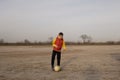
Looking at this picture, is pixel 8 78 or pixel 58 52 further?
pixel 58 52

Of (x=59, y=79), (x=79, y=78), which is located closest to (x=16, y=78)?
(x=59, y=79)

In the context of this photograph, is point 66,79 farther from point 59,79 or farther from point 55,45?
point 55,45

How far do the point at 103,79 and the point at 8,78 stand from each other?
12.9 ft

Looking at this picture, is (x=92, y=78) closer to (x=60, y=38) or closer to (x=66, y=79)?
(x=66, y=79)

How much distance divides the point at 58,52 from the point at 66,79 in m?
3.25

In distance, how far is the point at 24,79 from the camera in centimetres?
1026

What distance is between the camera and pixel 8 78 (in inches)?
415

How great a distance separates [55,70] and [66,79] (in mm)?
2671

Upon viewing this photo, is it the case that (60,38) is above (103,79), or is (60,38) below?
above

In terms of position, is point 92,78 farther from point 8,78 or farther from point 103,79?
point 8,78

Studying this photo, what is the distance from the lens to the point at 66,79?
33.5 ft

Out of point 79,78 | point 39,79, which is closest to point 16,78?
point 39,79

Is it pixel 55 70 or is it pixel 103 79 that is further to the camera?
pixel 55 70

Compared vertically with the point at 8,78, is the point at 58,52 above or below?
above
